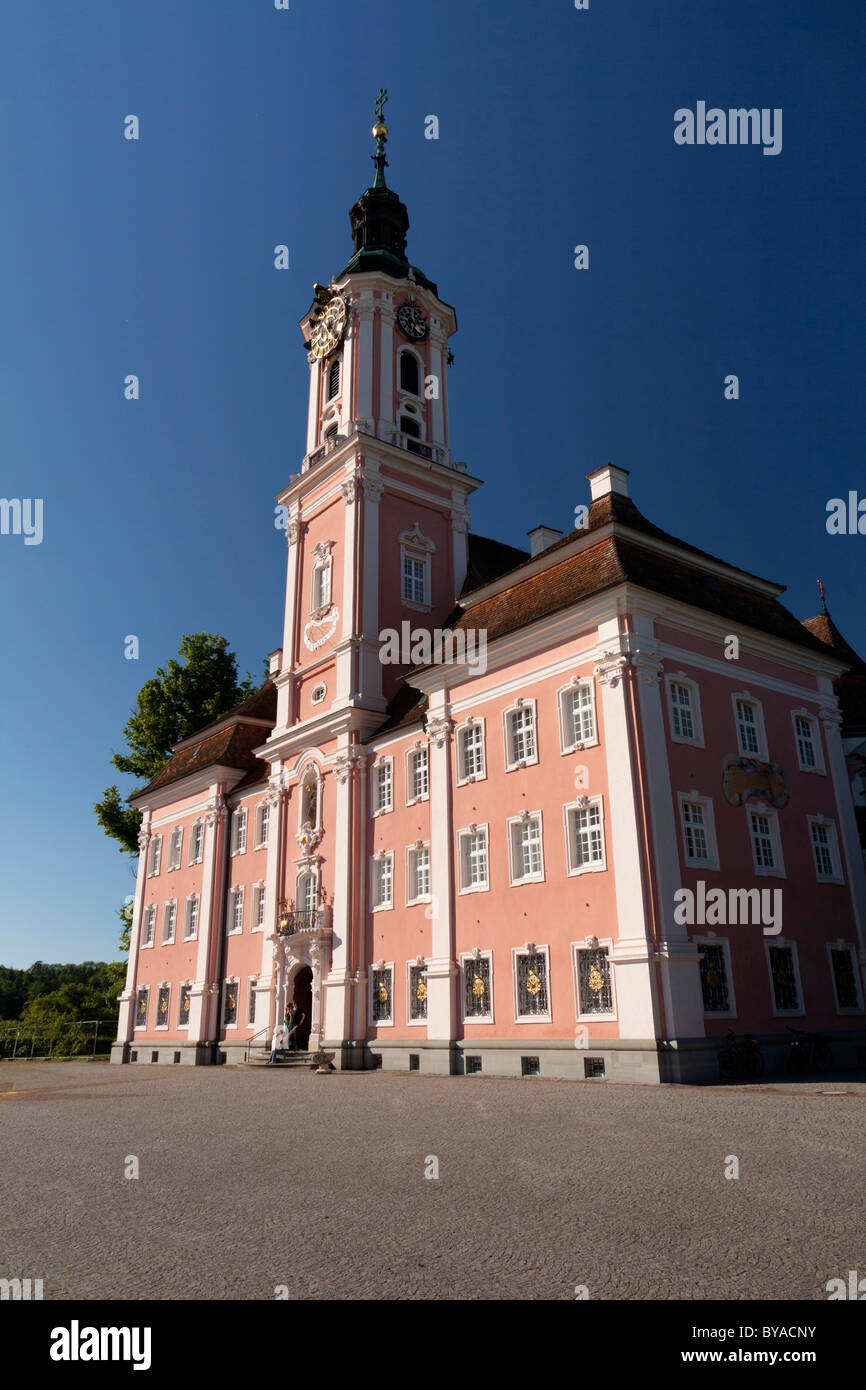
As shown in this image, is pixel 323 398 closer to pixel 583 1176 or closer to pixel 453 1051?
pixel 453 1051

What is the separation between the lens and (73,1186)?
30.6 ft

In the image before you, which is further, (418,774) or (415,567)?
(415,567)

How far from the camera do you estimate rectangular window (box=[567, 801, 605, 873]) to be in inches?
867

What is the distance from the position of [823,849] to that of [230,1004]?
22.9 meters

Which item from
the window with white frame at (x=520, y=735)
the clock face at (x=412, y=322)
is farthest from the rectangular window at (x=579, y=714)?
the clock face at (x=412, y=322)

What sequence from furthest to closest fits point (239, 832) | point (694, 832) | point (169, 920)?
1. point (169, 920)
2. point (239, 832)
3. point (694, 832)

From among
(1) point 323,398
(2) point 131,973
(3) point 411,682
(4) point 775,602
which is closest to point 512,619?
(3) point 411,682

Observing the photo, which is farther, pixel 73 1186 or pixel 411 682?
pixel 411 682

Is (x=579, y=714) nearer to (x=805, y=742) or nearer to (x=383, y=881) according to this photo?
(x=805, y=742)

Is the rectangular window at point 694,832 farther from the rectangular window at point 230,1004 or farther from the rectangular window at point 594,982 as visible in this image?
the rectangular window at point 230,1004

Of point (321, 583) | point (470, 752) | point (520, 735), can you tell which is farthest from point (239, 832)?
point (520, 735)

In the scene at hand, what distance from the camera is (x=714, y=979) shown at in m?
20.7

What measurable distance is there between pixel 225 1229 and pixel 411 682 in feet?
73.8

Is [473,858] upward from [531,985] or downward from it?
upward
